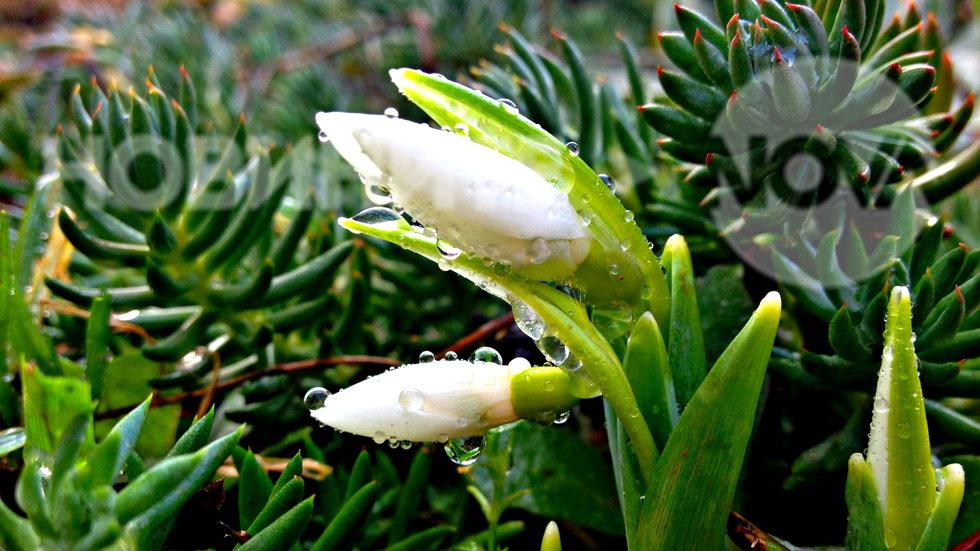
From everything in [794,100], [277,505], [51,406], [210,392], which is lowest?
[210,392]

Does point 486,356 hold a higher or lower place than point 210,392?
higher

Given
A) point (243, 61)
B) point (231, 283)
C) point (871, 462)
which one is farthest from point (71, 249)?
point (243, 61)

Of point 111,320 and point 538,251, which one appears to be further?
point 111,320

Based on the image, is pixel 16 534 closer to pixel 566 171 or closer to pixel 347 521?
pixel 347 521

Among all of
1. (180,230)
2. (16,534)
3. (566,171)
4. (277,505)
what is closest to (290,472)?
(277,505)

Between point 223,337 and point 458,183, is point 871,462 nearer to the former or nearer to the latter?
point 458,183

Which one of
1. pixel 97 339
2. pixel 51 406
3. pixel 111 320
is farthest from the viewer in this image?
pixel 111 320

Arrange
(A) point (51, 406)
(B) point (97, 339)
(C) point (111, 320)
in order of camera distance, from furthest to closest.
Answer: (C) point (111, 320) → (B) point (97, 339) → (A) point (51, 406)
